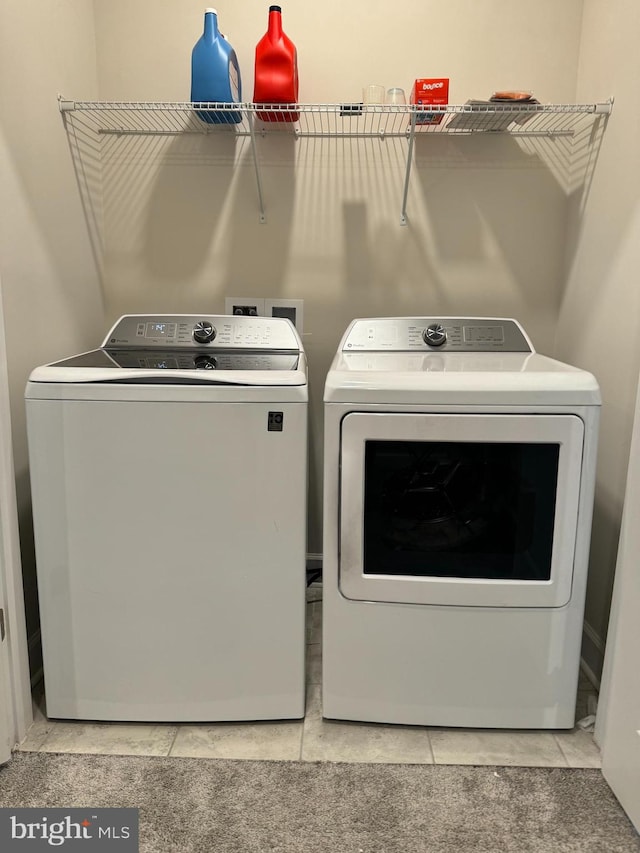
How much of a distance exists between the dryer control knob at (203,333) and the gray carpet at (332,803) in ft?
3.73

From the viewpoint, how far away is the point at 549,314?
85.5 inches

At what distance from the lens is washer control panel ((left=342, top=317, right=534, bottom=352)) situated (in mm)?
1884

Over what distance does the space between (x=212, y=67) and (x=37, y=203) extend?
2.19ft

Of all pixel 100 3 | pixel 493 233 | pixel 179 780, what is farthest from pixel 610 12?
pixel 179 780

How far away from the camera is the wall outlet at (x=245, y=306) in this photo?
2170 millimetres

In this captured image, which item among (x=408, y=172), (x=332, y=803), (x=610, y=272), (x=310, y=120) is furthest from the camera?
(x=310, y=120)

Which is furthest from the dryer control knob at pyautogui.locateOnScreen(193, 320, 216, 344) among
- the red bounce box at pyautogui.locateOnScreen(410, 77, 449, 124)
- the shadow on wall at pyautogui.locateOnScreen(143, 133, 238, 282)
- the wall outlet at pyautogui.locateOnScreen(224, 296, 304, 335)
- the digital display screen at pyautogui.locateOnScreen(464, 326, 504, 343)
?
the red bounce box at pyautogui.locateOnScreen(410, 77, 449, 124)

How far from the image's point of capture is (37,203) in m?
1.70

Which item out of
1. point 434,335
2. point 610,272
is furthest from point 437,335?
point 610,272

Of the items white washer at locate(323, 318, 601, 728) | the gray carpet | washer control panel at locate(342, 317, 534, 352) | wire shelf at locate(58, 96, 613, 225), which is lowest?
the gray carpet

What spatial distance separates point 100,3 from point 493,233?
1.59m

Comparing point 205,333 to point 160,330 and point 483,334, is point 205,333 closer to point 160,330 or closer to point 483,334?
point 160,330

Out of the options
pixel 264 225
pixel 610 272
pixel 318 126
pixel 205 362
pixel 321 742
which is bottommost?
pixel 321 742

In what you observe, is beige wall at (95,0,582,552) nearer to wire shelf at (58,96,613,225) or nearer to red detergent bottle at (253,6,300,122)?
wire shelf at (58,96,613,225)
